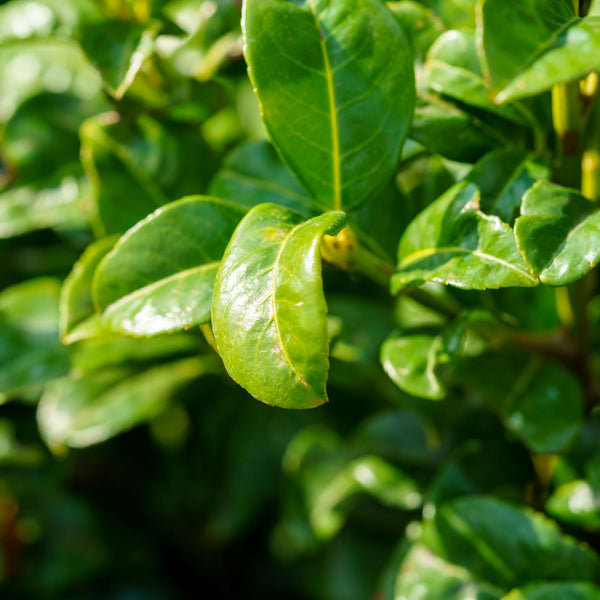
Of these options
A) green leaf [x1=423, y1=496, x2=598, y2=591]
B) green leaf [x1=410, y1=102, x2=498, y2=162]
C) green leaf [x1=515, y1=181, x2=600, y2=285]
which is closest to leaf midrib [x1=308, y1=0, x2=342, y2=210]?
green leaf [x1=410, y1=102, x2=498, y2=162]

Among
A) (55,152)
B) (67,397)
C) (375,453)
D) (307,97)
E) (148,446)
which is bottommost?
(148,446)

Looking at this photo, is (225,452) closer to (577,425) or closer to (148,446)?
(148,446)

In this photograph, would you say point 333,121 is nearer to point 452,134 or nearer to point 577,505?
point 452,134

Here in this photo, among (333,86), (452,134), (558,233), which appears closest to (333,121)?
(333,86)

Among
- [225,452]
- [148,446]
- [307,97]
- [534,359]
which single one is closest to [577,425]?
[534,359]

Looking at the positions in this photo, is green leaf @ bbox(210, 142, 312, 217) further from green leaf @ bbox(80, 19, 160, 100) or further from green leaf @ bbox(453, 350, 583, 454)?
green leaf @ bbox(453, 350, 583, 454)

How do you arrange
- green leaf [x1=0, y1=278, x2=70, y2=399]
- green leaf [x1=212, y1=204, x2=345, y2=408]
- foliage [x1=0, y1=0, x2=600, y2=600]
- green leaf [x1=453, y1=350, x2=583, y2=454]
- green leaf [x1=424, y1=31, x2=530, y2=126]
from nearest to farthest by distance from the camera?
green leaf [x1=212, y1=204, x2=345, y2=408] < foliage [x1=0, y1=0, x2=600, y2=600] < green leaf [x1=424, y1=31, x2=530, y2=126] < green leaf [x1=453, y1=350, x2=583, y2=454] < green leaf [x1=0, y1=278, x2=70, y2=399]
